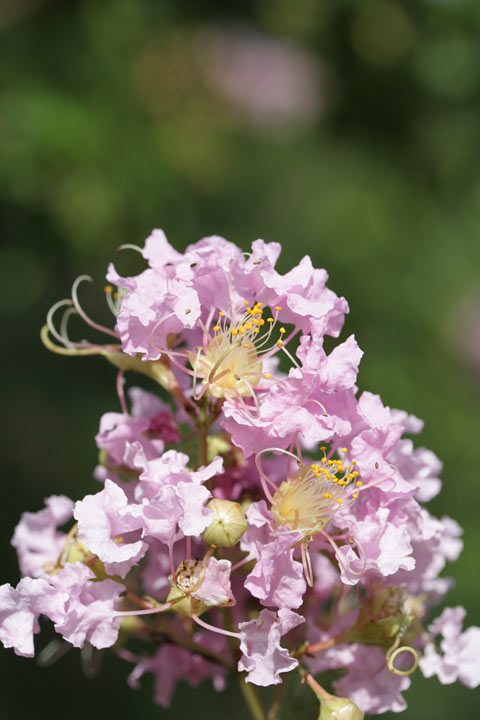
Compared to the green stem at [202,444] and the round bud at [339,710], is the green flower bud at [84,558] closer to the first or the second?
the green stem at [202,444]

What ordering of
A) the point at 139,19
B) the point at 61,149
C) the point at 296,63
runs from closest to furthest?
Answer: 1. the point at 61,149
2. the point at 139,19
3. the point at 296,63

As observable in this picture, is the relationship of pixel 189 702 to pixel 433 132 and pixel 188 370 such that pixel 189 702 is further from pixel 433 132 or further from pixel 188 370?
pixel 188 370

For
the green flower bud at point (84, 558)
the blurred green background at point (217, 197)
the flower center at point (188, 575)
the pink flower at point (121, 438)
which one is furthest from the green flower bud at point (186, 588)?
the blurred green background at point (217, 197)

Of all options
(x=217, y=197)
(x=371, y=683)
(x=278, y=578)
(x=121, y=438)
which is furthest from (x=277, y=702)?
(x=217, y=197)

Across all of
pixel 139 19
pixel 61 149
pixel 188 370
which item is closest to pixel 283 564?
pixel 188 370

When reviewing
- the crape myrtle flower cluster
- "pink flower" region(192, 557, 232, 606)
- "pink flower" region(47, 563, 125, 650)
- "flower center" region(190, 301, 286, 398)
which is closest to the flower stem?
the crape myrtle flower cluster

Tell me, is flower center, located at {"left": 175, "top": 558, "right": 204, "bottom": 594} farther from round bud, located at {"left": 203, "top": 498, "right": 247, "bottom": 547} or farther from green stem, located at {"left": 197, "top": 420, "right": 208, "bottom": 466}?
green stem, located at {"left": 197, "top": 420, "right": 208, "bottom": 466}
